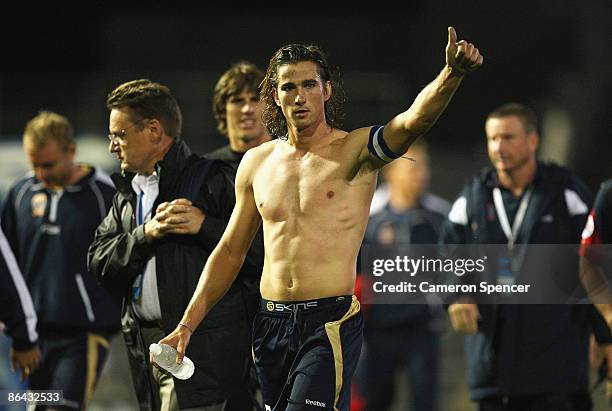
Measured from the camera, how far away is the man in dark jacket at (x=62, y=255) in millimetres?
7637

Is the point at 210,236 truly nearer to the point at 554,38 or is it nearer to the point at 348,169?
the point at 348,169

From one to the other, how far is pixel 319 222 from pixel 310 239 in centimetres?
8

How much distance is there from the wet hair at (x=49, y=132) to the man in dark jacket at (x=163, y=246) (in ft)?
5.99

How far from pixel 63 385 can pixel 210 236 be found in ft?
7.44

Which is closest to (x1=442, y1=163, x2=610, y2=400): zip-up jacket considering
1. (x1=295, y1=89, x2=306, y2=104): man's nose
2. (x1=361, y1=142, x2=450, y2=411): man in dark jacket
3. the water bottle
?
(x1=361, y1=142, x2=450, y2=411): man in dark jacket

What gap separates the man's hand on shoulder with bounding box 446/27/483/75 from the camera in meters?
4.64

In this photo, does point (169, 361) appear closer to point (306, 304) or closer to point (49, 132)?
point (306, 304)

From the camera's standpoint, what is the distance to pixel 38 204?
793 centimetres

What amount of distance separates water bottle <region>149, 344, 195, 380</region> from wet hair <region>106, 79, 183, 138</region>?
1476mm

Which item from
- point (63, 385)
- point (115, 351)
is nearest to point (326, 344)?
point (63, 385)

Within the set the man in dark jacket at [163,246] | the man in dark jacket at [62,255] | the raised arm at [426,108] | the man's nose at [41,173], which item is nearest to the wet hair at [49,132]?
the man in dark jacket at [62,255]

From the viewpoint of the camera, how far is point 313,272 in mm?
5141

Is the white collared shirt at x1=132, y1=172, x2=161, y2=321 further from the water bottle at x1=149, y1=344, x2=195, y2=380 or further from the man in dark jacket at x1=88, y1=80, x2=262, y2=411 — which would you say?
the water bottle at x1=149, y1=344, x2=195, y2=380

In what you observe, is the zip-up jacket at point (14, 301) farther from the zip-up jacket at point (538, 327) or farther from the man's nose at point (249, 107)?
the zip-up jacket at point (538, 327)
